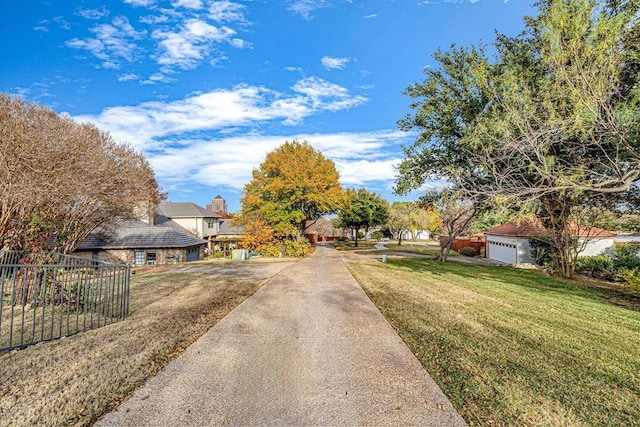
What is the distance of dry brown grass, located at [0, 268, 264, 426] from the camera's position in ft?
9.28

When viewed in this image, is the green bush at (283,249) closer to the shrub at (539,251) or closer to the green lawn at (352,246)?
the green lawn at (352,246)

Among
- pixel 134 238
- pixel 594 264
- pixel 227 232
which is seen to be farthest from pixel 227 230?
pixel 594 264

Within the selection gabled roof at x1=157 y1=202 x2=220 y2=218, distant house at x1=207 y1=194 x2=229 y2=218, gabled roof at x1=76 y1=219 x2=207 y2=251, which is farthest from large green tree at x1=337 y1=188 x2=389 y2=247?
distant house at x1=207 y1=194 x2=229 y2=218

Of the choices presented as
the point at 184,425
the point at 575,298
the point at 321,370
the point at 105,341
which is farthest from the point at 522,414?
the point at 575,298

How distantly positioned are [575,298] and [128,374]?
37.3 feet

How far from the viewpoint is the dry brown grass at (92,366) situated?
111 inches

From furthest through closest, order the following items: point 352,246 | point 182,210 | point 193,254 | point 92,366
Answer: point 352,246, point 182,210, point 193,254, point 92,366

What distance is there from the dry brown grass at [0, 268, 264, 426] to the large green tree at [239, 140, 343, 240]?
19.2m

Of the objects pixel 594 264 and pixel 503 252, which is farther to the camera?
pixel 503 252

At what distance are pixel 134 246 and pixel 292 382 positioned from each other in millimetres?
28062

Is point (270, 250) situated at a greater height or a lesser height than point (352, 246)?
greater

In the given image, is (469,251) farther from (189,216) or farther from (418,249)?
(189,216)

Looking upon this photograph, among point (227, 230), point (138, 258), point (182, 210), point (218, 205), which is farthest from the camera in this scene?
point (218, 205)

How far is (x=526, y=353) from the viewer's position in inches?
174
